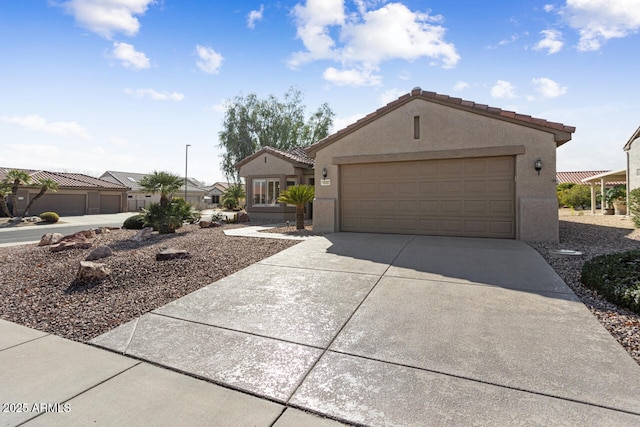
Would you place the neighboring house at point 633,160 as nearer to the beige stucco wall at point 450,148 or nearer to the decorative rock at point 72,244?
the beige stucco wall at point 450,148

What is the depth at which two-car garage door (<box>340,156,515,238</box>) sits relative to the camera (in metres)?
9.64

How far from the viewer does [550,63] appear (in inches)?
373

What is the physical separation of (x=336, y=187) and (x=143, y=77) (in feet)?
26.5

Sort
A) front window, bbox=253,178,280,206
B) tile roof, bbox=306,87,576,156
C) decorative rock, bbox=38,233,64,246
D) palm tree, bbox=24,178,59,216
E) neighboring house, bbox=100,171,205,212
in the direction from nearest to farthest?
tile roof, bbox=306,87,576,156, decorative rock, bbox=38,233,64,246, front window, bbox=253,178,280,206, palm tree, bbox=24,178,59,216, neighboring house, bbox=100,171,205,212

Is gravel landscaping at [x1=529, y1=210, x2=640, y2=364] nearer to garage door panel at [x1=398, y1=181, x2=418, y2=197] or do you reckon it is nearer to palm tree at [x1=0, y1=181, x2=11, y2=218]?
garage door panel at [x1=398, y1=181, x2=418, y2=197]

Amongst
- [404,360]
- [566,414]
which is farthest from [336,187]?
[566,414]

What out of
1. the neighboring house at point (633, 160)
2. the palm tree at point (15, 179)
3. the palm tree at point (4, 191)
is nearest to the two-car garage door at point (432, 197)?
the neighboring house at point (633, 160)

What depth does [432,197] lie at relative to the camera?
10328 mm

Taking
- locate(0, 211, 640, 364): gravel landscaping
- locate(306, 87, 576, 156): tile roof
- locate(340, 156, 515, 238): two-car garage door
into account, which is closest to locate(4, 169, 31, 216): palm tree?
locate(0, 211, 640, 364): gravel landscaping

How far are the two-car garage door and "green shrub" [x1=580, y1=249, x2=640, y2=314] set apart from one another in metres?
4.13

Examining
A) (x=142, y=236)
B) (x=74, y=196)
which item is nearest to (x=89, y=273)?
(x=142, y=236)

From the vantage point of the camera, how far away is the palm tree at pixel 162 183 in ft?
44.0

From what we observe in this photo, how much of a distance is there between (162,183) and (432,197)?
36.2 ft

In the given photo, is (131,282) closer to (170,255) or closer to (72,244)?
(170,255)
